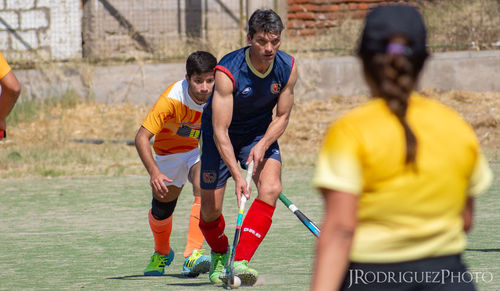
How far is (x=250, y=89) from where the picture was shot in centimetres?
603

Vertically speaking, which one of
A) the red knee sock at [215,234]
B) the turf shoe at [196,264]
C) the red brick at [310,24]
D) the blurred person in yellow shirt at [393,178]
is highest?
the blurred person in yellow shirt at [393,178]

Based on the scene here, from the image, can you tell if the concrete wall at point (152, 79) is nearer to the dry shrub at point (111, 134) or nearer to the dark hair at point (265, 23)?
the dry shrub at point (111, 134)

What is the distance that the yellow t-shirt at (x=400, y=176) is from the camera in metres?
2.42

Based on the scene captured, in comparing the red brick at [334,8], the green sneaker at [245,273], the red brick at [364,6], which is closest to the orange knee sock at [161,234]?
the green sneaker at [245,273]

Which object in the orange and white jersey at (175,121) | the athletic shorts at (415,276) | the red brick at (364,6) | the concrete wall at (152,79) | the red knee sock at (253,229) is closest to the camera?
the athletic shorts at (415,276)

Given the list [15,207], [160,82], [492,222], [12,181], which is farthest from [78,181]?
[492,222]

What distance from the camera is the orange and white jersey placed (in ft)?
21.4

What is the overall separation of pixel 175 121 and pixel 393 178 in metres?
4.46

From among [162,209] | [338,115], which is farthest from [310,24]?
[162,209]

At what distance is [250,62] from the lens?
6.05 metres

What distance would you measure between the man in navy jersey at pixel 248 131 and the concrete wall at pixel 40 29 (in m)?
11.4

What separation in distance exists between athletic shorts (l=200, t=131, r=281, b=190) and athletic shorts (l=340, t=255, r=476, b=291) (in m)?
3.68

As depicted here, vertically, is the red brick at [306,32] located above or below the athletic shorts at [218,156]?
below

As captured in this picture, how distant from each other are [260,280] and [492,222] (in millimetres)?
3181
